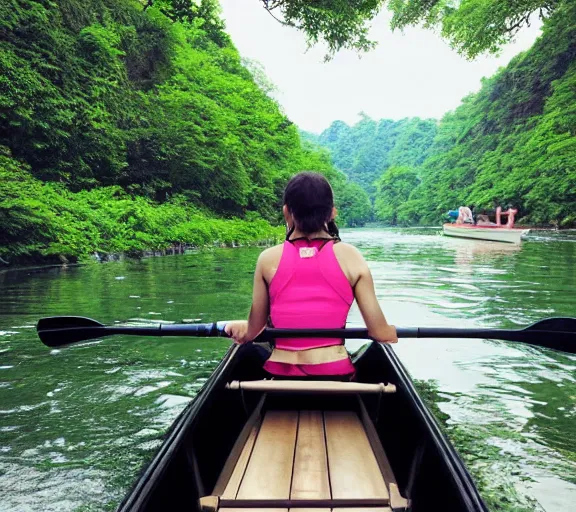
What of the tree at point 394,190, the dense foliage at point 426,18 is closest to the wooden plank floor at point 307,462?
the dense foliage at point 426,18

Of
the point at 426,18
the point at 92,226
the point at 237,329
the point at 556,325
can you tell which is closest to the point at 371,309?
the point at 237,329

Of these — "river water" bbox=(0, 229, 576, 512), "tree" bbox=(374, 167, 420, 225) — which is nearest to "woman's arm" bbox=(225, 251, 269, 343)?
"river water" bbox=(0, 229, 576, 512)

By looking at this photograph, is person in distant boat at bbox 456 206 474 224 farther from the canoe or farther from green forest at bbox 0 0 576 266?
green forest at bbox 0 0 576 266

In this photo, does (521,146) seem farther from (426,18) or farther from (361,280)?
(361,280)

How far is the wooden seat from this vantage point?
1748 mm

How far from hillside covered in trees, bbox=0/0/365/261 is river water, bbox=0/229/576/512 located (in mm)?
5413

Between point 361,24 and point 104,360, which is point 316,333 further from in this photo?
point 361,24

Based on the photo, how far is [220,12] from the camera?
34.7m

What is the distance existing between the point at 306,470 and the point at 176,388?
7.51 feet

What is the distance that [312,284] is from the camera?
258 centimetres

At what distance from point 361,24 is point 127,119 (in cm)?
948

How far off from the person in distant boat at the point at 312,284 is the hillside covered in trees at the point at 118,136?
32.3 feet

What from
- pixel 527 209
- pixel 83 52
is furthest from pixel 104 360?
pixel 527 209

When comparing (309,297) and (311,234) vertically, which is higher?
(311,234)
